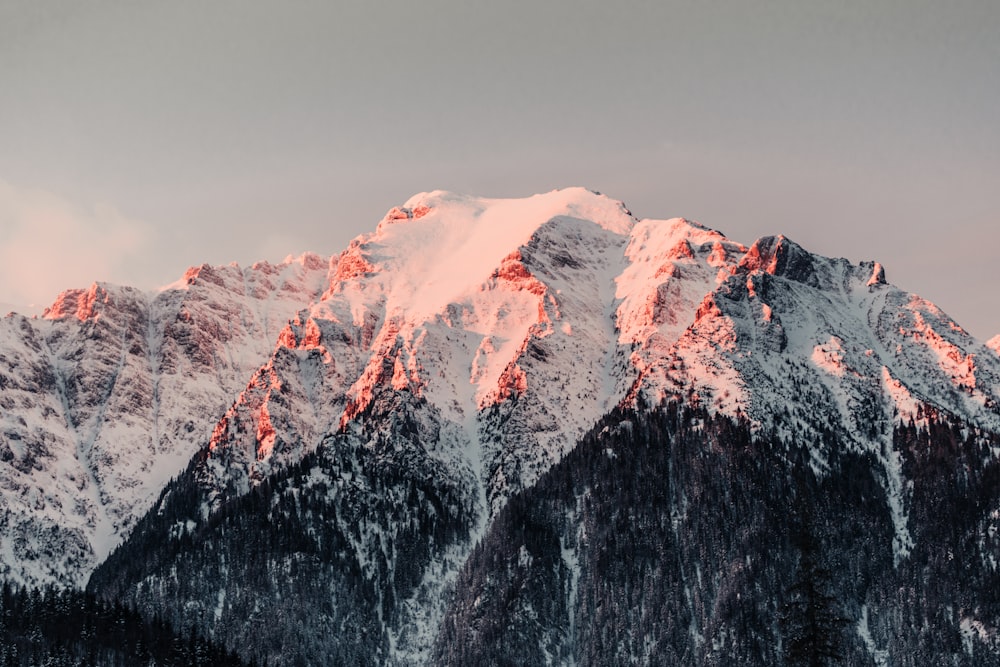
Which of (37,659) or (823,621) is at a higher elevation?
(823,621)

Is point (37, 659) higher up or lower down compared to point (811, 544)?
lower down

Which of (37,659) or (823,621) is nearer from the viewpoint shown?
(823,621)

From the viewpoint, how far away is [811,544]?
3270 inches

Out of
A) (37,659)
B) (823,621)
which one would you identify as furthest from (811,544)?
(37,659)

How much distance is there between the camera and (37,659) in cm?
19888

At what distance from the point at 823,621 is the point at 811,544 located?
478cm

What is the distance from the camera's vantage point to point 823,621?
3241 inches

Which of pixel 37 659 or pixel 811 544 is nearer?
pixel 811 544

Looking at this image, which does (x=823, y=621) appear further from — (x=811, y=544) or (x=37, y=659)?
(x=37, y=659)

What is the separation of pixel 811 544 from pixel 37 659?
15059 cm
